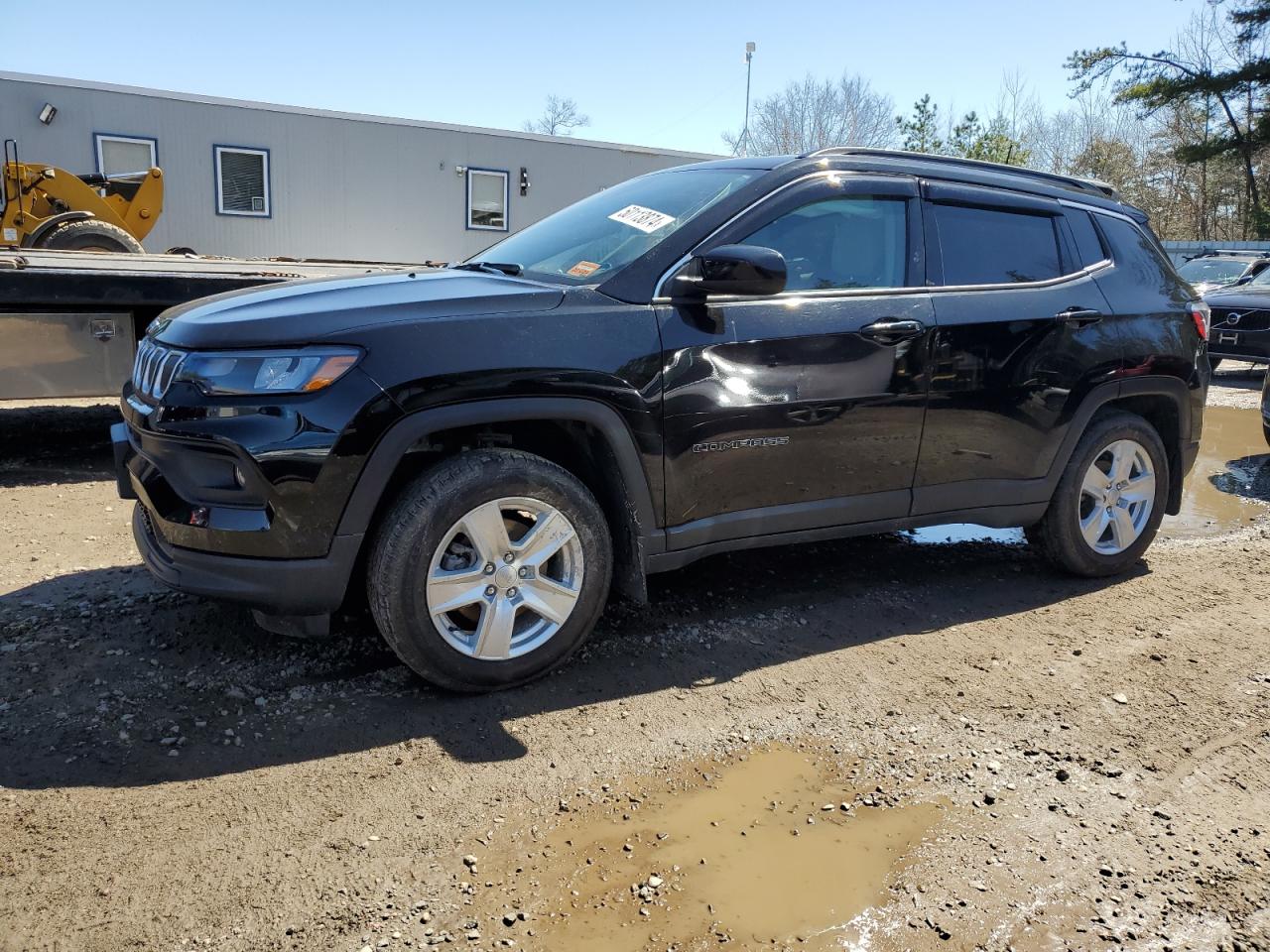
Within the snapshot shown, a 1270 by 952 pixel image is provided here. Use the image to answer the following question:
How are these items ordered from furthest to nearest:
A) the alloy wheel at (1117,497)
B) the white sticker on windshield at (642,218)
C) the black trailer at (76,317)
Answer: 1. the black trailer at (76,317)
2. the alloy wheel at (1117,497)
3. the white sticker on windshield at (642,218)

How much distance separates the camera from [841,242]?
3955 mm

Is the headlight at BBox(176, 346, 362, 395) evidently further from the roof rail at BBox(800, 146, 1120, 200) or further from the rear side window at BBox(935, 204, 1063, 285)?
the rear side window at BBox(935, 204, 1063, 285)

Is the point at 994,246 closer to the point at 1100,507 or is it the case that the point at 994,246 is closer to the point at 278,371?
the point at 1100,507

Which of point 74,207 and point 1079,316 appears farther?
point 74,207

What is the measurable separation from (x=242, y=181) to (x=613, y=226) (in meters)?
14.7

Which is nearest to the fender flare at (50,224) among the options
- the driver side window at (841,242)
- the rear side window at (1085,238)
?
the driver side window at (841,242)

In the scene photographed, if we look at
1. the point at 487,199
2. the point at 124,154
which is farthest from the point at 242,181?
the point at 487,199

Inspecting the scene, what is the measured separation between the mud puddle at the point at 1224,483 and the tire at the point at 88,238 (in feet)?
39.3

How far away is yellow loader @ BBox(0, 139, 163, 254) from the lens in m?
12.4

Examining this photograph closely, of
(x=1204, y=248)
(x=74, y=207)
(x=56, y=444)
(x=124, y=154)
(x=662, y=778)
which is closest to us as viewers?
(x=662, y=778)

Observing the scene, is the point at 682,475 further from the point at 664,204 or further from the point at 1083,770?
the point at 1083,770

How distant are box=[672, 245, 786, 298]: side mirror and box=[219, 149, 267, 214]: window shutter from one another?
15.2 metres

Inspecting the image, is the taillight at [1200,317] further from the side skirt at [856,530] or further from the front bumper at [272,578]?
the front bumper at [272,578]

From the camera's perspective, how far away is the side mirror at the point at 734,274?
340cm
